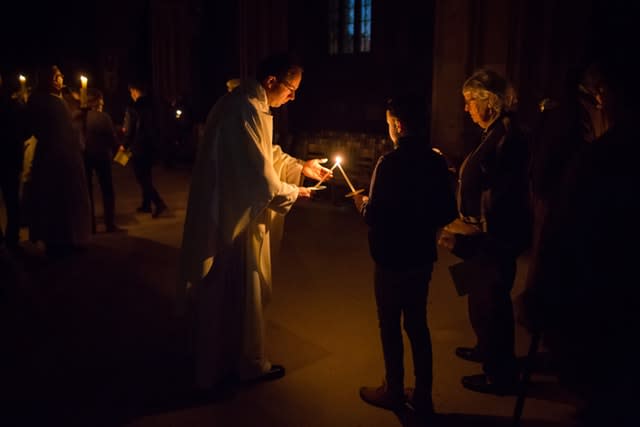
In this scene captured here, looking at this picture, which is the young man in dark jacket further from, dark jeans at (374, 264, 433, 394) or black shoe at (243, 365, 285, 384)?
dark jeans at (374, 264, 433, 394)

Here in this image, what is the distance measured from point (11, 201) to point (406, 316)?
19.8ft

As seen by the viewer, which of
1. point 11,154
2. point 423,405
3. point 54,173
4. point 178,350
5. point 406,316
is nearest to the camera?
point 406,316

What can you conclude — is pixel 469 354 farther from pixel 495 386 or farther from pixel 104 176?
pixel 104 176

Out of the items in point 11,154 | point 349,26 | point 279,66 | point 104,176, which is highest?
point 349,26

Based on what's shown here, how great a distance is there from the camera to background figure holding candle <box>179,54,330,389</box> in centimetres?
353

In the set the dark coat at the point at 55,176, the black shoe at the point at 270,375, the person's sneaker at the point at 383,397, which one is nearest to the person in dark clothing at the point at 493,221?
the person's sneaker at the point at 383,397

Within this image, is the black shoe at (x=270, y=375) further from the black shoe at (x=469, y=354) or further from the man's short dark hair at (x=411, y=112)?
the man's short dark hair at (x=411, y=112)

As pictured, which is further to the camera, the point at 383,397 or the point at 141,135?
the point at 141,135

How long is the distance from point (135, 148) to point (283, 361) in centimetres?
578

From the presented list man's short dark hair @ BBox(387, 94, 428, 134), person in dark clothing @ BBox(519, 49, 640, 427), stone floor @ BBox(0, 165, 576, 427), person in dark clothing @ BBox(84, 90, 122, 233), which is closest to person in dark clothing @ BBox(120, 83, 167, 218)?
person in dark clothing @ BBox(84, 90, 122, 233)

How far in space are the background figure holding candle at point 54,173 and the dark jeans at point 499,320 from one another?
17.0ft

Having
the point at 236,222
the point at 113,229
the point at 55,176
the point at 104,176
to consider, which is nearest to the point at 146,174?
the point at 104,176

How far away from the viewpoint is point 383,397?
3631 mm

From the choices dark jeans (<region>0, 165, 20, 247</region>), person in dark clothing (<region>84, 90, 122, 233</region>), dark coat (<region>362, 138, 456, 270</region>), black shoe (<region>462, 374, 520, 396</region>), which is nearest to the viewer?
dark coat (<region>362, 138, 456, 270</region>)
